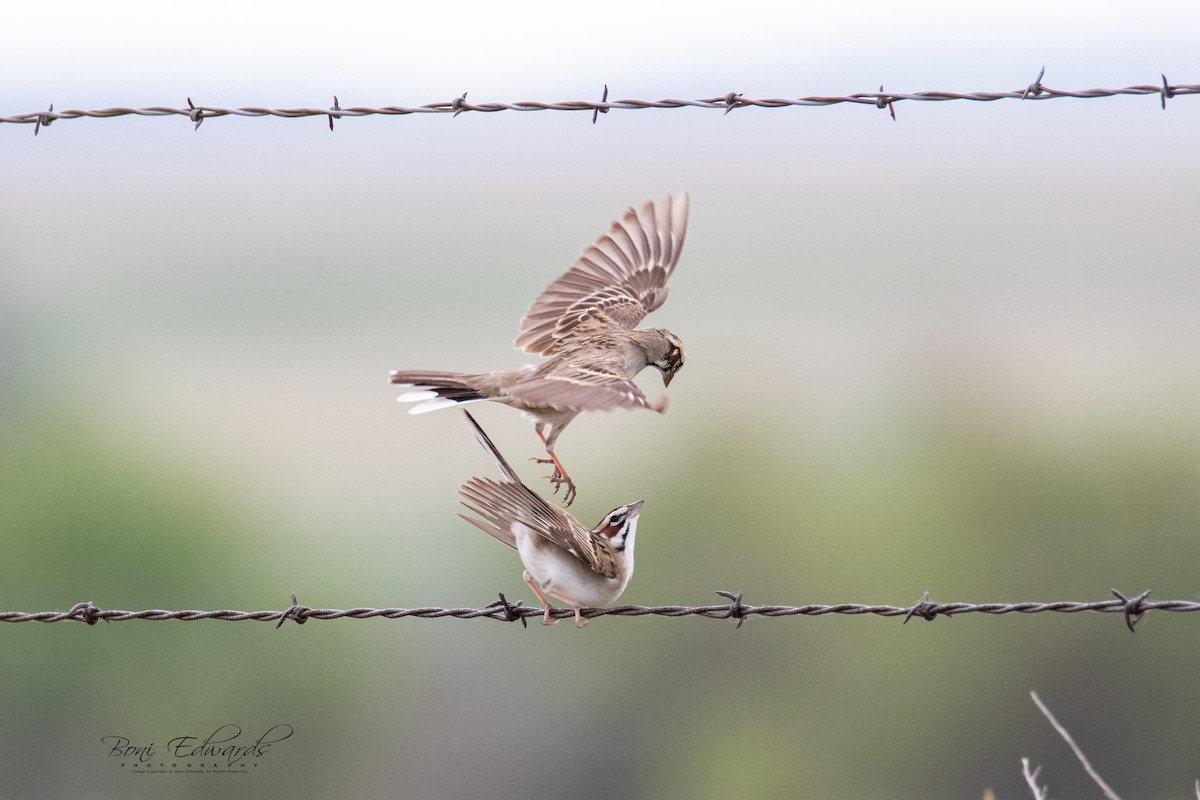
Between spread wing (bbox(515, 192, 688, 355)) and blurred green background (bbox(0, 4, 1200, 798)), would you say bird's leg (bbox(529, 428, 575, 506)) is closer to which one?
spread wing (bbox(515, 192, 688, 355))

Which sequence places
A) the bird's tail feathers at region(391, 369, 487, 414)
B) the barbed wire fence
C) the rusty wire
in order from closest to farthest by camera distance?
the rusty wire
the barbed wire fence
the bird's tail feathers at region(391, 369, 487, 414)

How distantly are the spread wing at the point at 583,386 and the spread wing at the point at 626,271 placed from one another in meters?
1.38

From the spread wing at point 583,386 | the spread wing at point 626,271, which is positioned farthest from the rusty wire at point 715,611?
the spread wing at point 626,271

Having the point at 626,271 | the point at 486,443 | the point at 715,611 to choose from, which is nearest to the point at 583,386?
the point at 486,443

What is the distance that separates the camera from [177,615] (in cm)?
602

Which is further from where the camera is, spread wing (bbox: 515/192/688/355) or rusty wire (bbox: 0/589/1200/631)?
spread wing (bbox: 515/192/688/355)

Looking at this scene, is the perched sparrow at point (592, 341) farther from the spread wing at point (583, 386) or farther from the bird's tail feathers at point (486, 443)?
the bird's tail feathers at point (486, 443)

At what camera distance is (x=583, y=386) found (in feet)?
24.2

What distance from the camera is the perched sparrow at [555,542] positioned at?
268 inches

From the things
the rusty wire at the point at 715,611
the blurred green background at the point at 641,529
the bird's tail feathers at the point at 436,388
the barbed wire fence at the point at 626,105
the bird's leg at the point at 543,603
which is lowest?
the blurred green background at the point at 641,529

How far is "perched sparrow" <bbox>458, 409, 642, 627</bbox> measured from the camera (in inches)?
268

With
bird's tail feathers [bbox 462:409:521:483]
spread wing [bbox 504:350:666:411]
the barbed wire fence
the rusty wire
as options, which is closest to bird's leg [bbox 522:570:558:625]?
the rusty wire

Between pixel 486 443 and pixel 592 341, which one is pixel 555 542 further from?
pixel 592 341

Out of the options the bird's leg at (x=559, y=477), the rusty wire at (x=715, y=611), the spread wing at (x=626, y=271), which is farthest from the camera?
the spread wing at (x=626, y=271)
